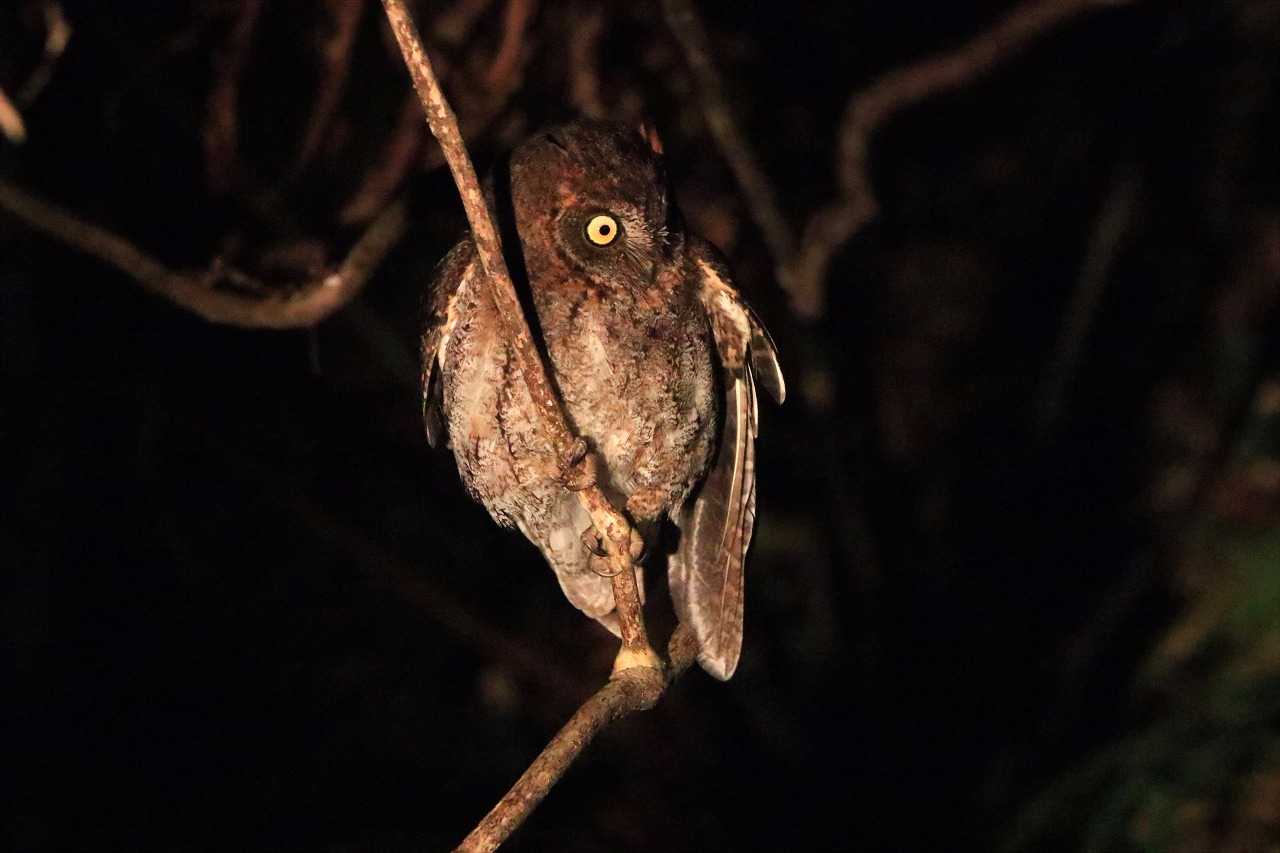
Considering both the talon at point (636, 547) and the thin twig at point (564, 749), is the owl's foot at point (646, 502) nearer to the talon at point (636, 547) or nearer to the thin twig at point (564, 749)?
the talon at point (636, 547)

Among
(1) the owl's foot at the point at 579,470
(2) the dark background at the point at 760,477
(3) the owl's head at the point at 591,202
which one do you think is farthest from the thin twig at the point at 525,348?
(2) the dark background at the point at 760,477

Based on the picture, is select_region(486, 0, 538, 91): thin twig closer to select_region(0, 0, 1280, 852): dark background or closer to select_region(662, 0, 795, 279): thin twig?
select_region(0, 0, 1280, 852): dark background

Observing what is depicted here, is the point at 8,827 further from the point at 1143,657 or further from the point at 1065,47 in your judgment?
the point at 1065,47

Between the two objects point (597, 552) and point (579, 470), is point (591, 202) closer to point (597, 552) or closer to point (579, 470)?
point (579, 470)

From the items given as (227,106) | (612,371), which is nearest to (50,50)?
(227,106)

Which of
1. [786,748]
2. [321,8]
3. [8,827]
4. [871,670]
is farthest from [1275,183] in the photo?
[8,827]

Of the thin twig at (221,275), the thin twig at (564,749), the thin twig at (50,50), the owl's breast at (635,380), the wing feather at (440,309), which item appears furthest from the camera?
the thin twig at (50,50)
